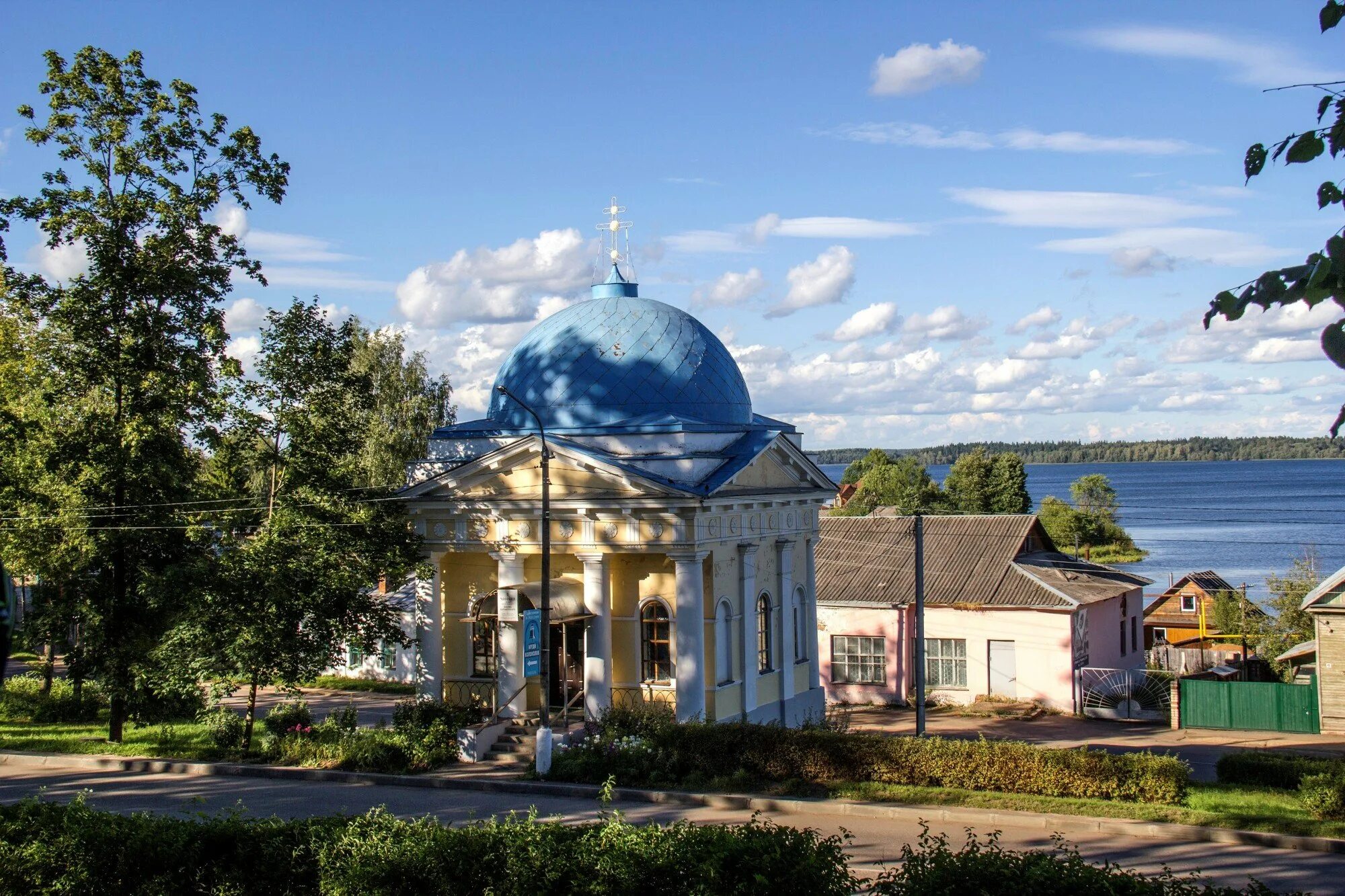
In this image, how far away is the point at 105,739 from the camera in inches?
1056

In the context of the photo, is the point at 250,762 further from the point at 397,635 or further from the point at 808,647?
the point at 808,647

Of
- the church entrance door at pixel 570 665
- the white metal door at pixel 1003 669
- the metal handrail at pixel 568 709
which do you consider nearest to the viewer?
the metal handrail at pixel 568 709

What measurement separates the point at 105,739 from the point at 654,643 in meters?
12.4

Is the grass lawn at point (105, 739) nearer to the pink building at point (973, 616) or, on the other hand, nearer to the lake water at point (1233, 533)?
the pink building at point (973, 616)

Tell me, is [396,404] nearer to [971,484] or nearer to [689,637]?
[689,637]

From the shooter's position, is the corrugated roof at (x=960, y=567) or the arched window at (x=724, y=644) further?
the corrugated roof at (x=960, y=567)

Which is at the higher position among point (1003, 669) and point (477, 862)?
point (477, 862)

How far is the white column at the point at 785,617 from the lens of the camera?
27891 mm

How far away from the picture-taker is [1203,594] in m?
50.4

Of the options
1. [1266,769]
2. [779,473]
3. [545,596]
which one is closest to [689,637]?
[545,596]

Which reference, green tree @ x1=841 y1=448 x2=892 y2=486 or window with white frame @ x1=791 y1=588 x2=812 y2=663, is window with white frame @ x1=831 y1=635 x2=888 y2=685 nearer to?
window with white frame @ x1=791 y1=588 x2=812 y2=663

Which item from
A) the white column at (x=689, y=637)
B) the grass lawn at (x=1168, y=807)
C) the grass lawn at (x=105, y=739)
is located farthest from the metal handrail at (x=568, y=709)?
the grass lawn at (x=105, y=739)

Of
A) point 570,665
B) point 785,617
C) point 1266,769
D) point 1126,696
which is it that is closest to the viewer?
point 1266,769

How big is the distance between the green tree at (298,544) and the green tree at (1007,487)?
70183 mm
